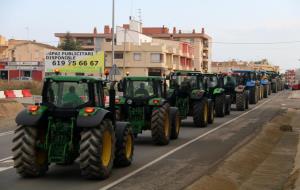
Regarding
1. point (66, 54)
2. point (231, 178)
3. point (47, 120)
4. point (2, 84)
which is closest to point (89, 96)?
point (47, 120)

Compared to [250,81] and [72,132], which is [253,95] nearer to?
[250,81]

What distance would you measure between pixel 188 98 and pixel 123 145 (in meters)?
11.5

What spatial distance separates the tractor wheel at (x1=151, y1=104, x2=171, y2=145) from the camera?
56.9ft

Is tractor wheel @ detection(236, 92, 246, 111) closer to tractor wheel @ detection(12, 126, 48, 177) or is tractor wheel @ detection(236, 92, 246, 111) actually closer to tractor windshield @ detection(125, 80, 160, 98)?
tractor windshield @ detection(125, 80, 160, 98)

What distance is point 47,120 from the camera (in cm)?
1200

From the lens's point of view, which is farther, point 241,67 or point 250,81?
point 241,67

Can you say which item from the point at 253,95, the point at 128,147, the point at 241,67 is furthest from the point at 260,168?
the point at 241,67

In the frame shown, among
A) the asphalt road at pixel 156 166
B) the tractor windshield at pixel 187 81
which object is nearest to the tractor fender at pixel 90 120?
the asphalt road at pixel 156 166

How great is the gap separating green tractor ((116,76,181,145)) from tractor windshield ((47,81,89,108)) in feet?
17.7

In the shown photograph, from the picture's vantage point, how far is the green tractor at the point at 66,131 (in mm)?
11430

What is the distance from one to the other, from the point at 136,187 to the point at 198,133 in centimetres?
1123

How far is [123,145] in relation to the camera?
43.1ft

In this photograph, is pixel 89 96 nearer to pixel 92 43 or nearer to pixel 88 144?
pixel 88 144

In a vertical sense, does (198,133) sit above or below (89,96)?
below
